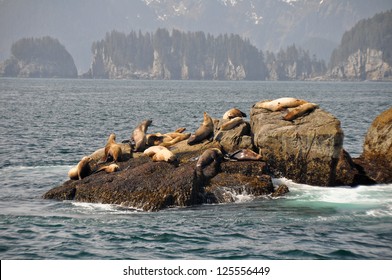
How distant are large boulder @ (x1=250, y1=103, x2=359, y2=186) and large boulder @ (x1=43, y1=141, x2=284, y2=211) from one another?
4.41 feet

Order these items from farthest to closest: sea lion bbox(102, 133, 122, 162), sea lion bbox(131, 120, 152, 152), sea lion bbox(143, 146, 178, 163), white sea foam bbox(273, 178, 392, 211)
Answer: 1. sea lion bbox(131, 120, 152, 152)
2. sea lion bbox(102, 133, 122, 162)
3. sea lion bbox(143, 146, 178, 163)
4. white sea foam bbox(273, 178, 392, 211)

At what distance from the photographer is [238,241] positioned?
17.6 meters

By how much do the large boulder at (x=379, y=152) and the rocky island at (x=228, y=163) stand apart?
157 millimetres

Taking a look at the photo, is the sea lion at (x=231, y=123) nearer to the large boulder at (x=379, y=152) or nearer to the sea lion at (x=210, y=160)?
the sea lion at (x=210, y=160)

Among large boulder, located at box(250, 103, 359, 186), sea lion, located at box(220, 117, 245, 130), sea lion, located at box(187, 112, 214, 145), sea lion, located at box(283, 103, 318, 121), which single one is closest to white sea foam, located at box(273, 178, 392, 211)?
large boulder, located at box(250, 103, 359, 186)

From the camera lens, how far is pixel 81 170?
81.8 feet

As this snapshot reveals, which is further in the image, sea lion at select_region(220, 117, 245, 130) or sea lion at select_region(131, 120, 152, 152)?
A: sea lion at select_region(131, 120, 152, 152)

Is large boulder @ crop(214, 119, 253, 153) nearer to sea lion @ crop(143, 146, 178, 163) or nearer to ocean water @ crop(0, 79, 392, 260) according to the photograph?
ocean water @ crop(0, 79, 392, 260)

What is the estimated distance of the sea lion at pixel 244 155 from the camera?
24781mm

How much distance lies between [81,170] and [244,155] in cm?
639

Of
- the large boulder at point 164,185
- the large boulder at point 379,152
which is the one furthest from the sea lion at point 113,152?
the large boulder at point 379,152

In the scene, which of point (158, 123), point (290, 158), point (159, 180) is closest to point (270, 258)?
point (159, 180)

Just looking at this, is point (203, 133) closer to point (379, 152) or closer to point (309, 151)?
point (309, 151)

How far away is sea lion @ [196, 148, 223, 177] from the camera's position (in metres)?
23.9
